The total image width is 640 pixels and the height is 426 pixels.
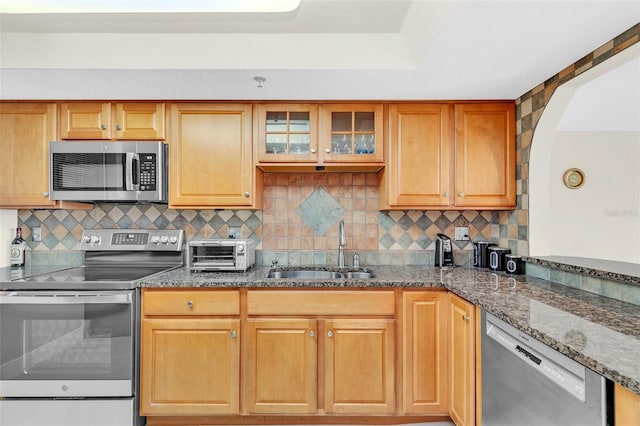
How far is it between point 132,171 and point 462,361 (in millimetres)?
2253

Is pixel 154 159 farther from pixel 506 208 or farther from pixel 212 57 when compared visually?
pixel 506 208

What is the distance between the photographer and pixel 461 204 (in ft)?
7.72

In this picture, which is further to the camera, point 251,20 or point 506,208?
point 506,208

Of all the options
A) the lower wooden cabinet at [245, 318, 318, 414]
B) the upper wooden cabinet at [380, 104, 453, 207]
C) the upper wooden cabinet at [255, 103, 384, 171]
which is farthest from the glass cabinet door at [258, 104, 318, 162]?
the lower wooden cabinet at [245, 318, 318, 414]

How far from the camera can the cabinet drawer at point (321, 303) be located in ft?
6.61

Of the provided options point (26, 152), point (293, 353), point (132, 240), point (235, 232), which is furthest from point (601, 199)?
point (26, 152)

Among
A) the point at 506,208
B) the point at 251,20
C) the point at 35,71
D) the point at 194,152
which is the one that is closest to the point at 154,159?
the point at 194,152

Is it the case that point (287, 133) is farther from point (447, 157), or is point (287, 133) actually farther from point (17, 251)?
point (17, 251)

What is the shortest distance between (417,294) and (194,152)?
171cm

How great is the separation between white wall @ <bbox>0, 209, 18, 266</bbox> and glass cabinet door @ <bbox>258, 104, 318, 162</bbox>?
193 cm

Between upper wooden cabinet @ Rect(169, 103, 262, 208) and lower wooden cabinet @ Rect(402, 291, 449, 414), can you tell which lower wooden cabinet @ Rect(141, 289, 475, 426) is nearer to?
lower wooden cabinet @ Rect(402, 291, 449, 414)

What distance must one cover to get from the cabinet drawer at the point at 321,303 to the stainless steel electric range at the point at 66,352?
0.72 metres

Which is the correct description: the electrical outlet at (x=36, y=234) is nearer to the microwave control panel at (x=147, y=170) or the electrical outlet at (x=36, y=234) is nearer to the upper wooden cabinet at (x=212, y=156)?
the microwave control panel at (x=147, y=170)

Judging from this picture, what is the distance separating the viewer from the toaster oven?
225cm
